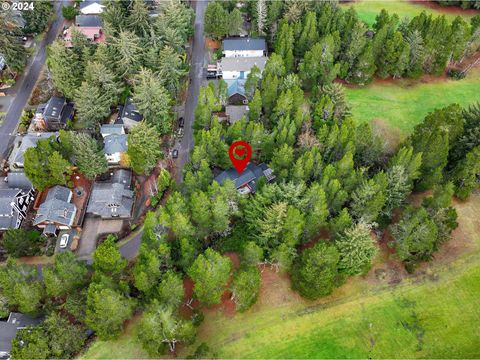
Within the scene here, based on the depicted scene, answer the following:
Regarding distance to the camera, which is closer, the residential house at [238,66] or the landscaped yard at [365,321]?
the landscaped yard at [365,321]

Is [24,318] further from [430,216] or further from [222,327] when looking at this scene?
[430,216]

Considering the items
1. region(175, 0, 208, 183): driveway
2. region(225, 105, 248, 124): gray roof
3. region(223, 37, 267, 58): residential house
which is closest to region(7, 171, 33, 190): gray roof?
region(175, 0, 208, 183): driveway

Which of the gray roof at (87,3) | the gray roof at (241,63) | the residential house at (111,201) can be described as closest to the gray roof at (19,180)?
the residential house at (111,201)

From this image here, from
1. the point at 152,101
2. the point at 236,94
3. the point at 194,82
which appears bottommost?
the point at 194,82

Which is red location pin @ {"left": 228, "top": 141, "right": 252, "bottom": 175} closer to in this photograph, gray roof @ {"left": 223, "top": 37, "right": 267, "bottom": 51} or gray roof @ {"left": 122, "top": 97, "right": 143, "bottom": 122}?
gray roof @ {"left": 122, "top": 97, "right": 143, "bottom": 122}

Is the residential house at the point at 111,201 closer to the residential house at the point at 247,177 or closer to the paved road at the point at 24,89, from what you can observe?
the residential house at the point at 247,177

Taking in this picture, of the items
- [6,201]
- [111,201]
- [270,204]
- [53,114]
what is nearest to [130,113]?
[53,114]

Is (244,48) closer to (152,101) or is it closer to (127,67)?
(127,67)
